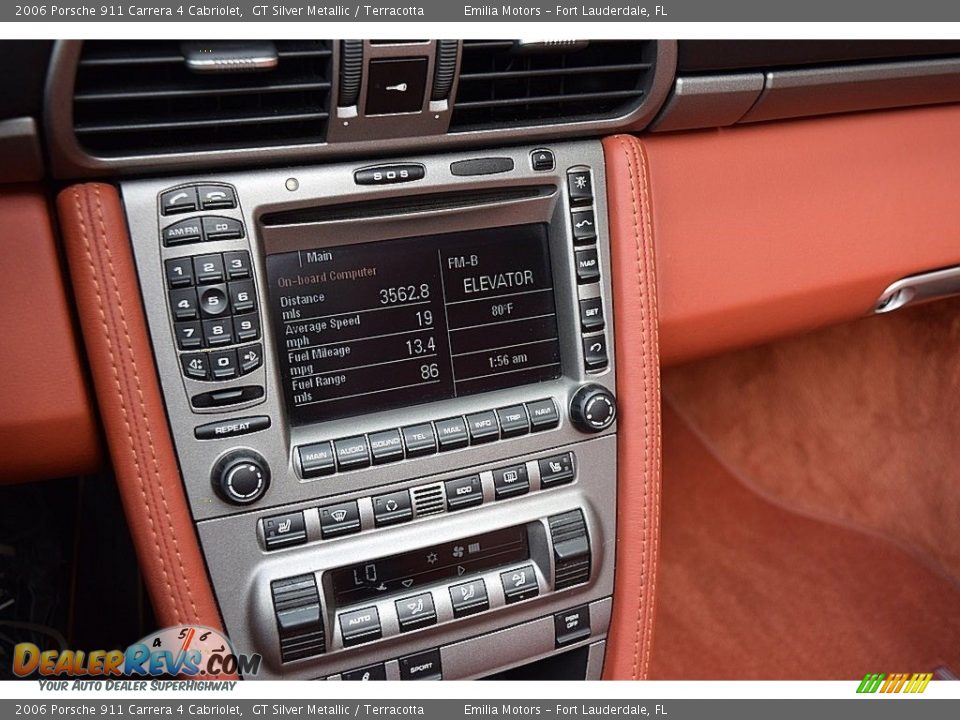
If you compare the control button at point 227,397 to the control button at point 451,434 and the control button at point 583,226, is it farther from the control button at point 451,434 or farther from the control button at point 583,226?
the control button at point 583,226

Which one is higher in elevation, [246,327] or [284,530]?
[246,327]

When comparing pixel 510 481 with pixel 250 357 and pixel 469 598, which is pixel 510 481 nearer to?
pixel 469 598

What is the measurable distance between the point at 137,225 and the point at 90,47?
0.17 meters

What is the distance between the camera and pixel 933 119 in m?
1.25

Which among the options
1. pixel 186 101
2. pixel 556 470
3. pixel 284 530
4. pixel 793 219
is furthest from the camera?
pixel 793 219

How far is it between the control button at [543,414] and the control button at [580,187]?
0.78ft

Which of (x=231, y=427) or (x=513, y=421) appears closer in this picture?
(x=231, y=427)

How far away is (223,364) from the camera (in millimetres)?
904

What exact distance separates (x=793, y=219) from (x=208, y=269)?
756mm

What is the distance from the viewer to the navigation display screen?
3.12ft

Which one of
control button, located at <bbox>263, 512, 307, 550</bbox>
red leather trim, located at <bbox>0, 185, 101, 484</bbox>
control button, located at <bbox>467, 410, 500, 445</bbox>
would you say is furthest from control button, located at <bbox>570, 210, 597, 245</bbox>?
red leather trim, located at <bbox>0, 185, 101, 484</bbox>

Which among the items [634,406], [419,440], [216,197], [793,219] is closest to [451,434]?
[419,440]

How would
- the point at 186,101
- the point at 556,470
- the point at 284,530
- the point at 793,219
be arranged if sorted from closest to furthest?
the point at 186,101 < the point at 284,530 < the point at 556,470 < the point at 793,219

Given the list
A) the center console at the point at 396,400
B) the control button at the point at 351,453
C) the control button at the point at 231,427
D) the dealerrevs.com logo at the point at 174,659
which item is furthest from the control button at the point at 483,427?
the dealerrevs.com logo at the point at 174,659
